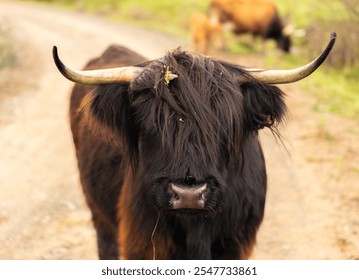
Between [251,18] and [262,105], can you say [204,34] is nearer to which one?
[251,18]

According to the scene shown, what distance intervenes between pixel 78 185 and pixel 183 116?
3957 mm

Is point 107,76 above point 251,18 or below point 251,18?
below

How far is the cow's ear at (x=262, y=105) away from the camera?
3730 millimetres

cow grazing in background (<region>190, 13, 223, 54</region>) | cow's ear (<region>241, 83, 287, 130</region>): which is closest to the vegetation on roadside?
cow grazing in background (<region>190, 13, 223, 54</region>)

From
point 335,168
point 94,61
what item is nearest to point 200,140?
point 94,61

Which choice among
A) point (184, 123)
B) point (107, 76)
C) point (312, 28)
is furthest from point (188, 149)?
point (312, 28)

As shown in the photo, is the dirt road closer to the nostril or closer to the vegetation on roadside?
the vegetation on roadside

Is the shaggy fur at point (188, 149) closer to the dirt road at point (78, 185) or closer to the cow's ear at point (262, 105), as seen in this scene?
the cow's ear at point (262, 105)

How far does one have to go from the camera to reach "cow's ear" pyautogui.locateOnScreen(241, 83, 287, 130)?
3730 mm

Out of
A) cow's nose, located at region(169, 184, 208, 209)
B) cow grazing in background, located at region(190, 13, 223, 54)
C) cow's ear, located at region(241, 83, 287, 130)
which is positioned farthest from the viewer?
cow grazing in background, located at region(190, 13, 223, 54)

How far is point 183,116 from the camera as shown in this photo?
3.50 m

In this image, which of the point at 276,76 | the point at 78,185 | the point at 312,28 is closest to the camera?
the point at 276,76

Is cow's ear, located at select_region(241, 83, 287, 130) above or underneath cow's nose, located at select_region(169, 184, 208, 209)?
above
